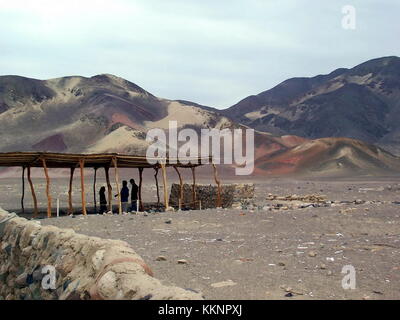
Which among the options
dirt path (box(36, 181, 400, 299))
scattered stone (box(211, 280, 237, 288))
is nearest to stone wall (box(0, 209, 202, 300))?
dirt path (box(36, 181, 400, 299))

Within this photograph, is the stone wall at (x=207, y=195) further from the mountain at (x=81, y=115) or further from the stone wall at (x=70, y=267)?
the mountain at (x=81, y=115)

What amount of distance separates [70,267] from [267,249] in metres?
4.40

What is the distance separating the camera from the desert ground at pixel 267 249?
7.54 m

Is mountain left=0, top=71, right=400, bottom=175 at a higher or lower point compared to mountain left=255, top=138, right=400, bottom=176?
higher

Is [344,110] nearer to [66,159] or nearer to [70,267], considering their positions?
[66,159]

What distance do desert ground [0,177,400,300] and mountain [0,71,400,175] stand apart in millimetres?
49626

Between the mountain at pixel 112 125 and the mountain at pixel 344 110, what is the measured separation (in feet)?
71.9

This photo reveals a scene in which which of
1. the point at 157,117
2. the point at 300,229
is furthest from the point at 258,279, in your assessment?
the point at 157,117

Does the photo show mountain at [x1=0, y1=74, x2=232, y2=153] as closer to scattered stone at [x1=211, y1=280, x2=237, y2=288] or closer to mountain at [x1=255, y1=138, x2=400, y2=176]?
mountain at [x1=255, y1=138, x2=400, y2=176]

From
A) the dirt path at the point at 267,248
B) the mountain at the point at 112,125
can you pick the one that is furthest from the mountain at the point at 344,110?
the dirt path at the point at 267,248

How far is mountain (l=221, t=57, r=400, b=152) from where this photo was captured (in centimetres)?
11100

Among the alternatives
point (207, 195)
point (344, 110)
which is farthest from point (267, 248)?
point (344, 110)

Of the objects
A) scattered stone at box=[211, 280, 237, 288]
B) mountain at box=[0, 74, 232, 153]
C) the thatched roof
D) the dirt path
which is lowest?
the dirt path

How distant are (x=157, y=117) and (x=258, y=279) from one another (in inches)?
3475
